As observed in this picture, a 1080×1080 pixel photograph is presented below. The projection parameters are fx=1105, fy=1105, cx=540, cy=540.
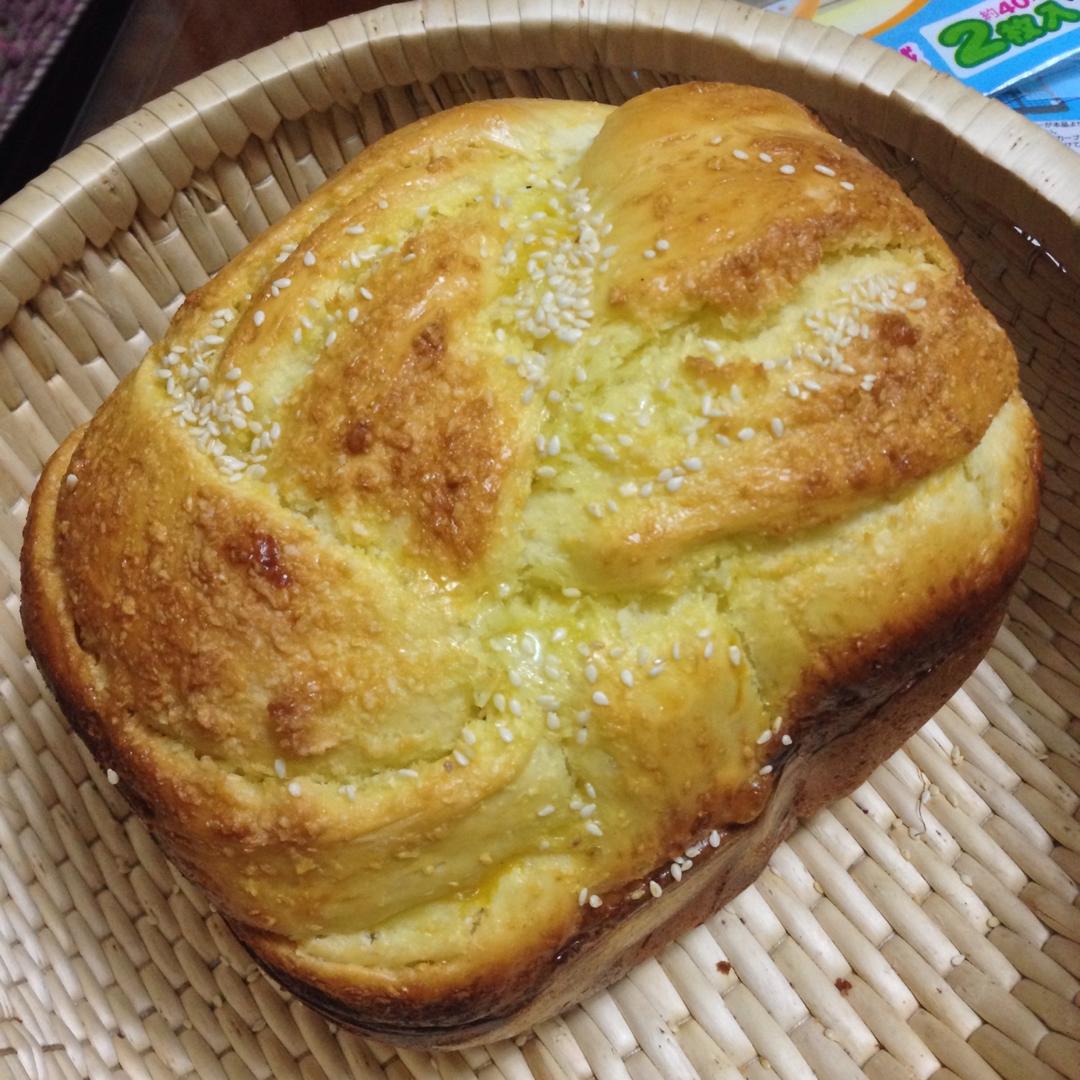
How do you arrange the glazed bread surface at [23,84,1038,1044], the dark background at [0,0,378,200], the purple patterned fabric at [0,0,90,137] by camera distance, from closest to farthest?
the glazed bread surface at [23,84,1038,1044], the purple patterned fabric at [0,0,90,137], the dark background at [0,0,378,200]

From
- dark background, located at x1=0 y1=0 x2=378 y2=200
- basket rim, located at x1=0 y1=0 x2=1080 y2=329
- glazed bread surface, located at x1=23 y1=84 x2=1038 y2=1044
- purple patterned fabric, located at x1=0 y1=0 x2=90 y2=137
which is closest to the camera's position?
glazed bread surface, located at x1=23 y1=84 x2=1038 y2=1044

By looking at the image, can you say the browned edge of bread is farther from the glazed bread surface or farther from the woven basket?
the woven basket

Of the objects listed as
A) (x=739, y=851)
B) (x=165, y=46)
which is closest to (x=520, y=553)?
(x=739, y=851)

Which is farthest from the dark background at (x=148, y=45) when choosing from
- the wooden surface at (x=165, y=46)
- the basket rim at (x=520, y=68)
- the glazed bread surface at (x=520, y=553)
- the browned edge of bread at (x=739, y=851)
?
the browned edge of bread at (x=739, y=851)

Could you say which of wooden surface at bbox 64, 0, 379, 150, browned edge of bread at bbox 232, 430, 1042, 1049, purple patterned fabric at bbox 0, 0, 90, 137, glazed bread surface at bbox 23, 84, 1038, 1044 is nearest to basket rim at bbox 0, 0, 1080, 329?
glazed bread surface at bbox 23, 84, 1038, 1044

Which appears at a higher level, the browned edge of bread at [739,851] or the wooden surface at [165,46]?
the wooden surface at [165,46]

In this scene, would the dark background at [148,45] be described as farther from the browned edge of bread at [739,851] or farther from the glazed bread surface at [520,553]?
the browned edge of bread at [739,851]
